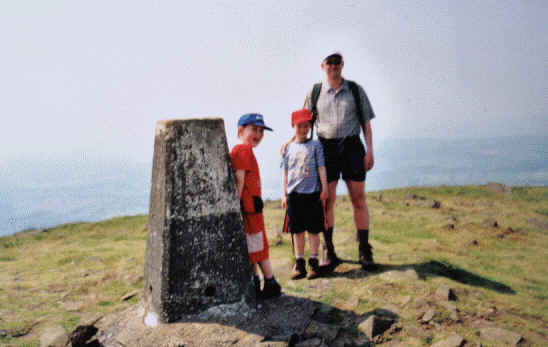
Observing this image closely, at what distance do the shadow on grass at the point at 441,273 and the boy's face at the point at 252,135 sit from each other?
245 centimetres

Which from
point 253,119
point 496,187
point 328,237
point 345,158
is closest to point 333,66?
point 345,158

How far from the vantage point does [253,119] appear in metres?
4.32

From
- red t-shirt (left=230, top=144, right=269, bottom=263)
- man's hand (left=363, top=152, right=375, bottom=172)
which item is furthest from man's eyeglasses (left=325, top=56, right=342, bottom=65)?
red t-shirt (left=230, top=144, right=269, bottom=263)

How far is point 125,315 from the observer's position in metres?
4.23

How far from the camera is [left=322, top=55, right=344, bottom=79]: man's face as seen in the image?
5.18m

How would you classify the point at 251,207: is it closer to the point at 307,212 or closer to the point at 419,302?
the point at 307,212

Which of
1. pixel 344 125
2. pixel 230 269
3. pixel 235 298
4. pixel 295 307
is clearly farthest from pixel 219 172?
pixel 344 125

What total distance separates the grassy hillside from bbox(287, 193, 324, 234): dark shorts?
82 cm

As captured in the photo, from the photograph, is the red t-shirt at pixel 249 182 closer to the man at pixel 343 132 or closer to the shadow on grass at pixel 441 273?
the man at pixel 343 132

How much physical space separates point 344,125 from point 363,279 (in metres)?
2.22

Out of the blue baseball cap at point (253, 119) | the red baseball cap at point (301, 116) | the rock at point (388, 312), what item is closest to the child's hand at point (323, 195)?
the red baseball cap at point (301, 116)

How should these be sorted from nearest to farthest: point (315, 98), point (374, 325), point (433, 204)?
point (374, 325) < point (315, 98) < point (433, 204)

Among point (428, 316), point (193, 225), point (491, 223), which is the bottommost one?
point (428, 316)

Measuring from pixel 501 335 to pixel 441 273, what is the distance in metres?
1.73
